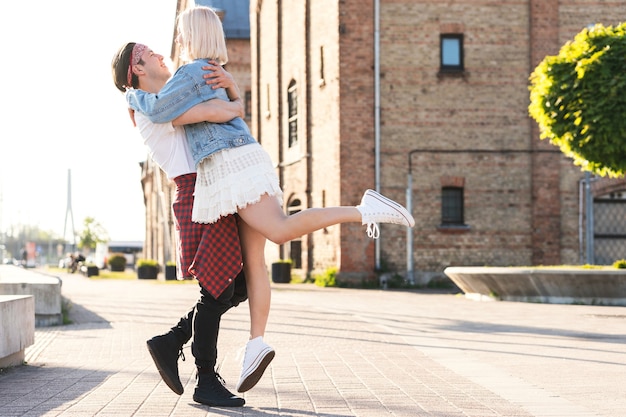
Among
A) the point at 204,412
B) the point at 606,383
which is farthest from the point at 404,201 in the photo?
the point at 204,412

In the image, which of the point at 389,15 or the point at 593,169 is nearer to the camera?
the point at 593,169

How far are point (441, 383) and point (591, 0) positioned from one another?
2175 centimetres

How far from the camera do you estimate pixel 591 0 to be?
25.3 meters

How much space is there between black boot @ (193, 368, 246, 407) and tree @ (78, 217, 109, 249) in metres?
103

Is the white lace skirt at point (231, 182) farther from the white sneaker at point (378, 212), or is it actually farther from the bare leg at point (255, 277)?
the white sneaker at point (378, 212)

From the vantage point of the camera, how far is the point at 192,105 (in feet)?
15.8

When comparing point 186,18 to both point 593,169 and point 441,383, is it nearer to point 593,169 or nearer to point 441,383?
point 441,383

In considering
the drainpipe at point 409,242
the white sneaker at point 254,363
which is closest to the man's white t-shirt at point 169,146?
the white sneaker at point 254,363

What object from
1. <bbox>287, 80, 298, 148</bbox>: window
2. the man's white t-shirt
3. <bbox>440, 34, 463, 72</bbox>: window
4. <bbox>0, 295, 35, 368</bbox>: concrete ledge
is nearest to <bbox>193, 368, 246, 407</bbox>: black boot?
the man's white t-shirt

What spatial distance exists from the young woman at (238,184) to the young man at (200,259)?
0.08 m

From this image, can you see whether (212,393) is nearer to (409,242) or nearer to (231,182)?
(231,182)

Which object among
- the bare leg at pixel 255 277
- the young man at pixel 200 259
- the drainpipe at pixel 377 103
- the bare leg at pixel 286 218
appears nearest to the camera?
the bare leg at pixel 286 218

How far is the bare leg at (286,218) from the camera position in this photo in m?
4.74

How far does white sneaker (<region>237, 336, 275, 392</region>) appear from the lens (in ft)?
15.7
